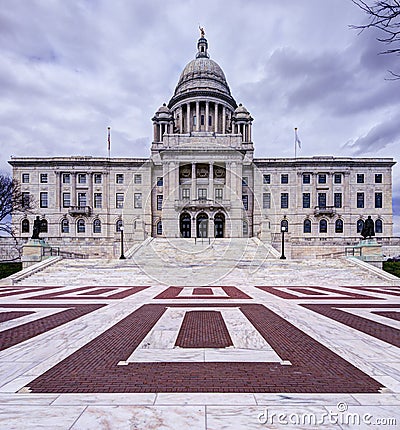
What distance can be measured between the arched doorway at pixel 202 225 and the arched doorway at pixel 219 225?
1748 mm

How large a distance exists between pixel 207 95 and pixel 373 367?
225ft

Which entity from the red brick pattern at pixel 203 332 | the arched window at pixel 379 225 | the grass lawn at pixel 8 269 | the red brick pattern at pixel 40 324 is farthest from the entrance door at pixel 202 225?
the red brick pattern at pixel 203 332

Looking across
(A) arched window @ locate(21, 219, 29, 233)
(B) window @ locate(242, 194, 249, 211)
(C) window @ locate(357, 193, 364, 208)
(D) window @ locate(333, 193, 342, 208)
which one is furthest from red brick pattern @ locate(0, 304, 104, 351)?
(C) window @ locate(357, 193, 364, 208)

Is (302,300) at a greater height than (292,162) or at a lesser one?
lesser

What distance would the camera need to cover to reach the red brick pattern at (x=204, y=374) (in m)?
4.81

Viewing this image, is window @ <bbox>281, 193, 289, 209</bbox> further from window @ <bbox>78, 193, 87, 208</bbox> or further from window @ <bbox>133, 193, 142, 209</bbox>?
window @ <bbox>78, 193, 87, 208</bbox>

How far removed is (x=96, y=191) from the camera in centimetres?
6091

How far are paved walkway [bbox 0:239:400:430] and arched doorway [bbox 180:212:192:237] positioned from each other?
4313cm

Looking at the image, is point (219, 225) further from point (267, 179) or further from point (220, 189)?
point (267, 179)

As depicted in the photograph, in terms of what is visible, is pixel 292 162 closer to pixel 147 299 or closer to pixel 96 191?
pixel 96 191

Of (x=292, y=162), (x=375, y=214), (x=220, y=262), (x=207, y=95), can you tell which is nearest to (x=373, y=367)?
(x=220, y=262)

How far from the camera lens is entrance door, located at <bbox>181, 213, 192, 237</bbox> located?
56906mm

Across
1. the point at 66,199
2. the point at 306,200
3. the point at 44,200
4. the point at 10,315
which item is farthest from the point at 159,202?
the point at 10,315

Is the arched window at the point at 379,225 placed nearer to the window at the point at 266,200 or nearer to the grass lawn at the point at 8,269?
the window at the point at 266,200
